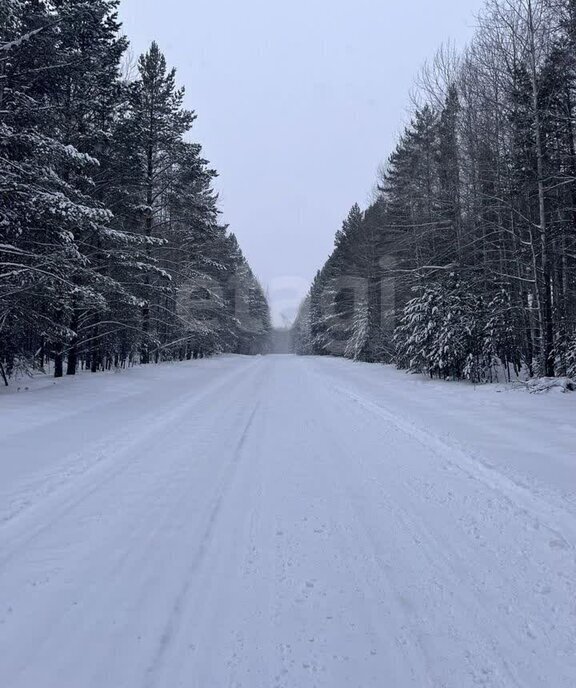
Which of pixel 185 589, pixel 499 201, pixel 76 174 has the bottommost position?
pixel 185 589

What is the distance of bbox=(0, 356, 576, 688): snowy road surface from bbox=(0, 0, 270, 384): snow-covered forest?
17.8 feet

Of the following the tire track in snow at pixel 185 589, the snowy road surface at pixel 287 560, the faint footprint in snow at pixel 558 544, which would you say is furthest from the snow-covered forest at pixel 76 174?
the faint footprint in snow at pixel 558 544

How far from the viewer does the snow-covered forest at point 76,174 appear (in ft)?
31.4

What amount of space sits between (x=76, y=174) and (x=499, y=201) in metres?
13.9

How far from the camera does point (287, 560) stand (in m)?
2.96

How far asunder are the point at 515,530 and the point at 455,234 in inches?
541

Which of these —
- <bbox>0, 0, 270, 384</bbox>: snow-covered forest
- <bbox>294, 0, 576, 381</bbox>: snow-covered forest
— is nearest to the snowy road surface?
<bbox>0, 0, 270, 384</bbox>: snow-covered forest

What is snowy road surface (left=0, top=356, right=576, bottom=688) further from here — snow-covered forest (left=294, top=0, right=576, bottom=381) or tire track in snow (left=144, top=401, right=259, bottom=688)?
snow-covered forest (left=294, top=0, right=576, bottom=381)

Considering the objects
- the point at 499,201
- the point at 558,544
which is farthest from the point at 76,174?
the point at 558,544


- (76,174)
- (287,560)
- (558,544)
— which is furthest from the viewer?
(76,174)

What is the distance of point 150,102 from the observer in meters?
19.1

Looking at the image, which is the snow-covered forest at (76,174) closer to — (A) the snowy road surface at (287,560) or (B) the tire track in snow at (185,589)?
(A) the snowy road surface at (287,560)

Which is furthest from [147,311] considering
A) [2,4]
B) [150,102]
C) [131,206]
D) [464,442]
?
[464,442]

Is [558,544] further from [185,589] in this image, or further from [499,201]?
[499,201]
